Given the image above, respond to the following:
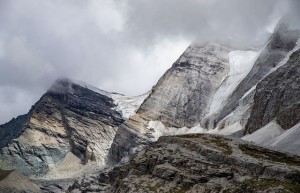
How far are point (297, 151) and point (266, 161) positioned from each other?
37497 millimetres

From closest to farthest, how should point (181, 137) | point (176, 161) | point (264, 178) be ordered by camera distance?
point (264, 178)
point (176, 161)
point (181, 137)

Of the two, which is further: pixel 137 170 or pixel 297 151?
pixel 297 151

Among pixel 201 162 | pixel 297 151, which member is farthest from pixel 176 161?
pixel 297 151

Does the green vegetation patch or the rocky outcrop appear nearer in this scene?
the rocky outcrop

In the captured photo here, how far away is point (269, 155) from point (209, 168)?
13.4m

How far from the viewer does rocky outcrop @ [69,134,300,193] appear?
105250 mm

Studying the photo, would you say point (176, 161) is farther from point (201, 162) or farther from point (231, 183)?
point (231, 183)

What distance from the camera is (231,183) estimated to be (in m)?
108

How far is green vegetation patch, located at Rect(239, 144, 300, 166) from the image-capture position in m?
117

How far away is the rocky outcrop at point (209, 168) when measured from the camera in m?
105

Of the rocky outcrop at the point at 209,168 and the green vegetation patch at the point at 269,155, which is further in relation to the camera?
the green vegetation patch at the point at 269,155

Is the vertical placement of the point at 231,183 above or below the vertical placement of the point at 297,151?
below

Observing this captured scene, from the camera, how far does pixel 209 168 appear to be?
386 ft

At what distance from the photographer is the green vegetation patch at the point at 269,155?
117463 millimetres
